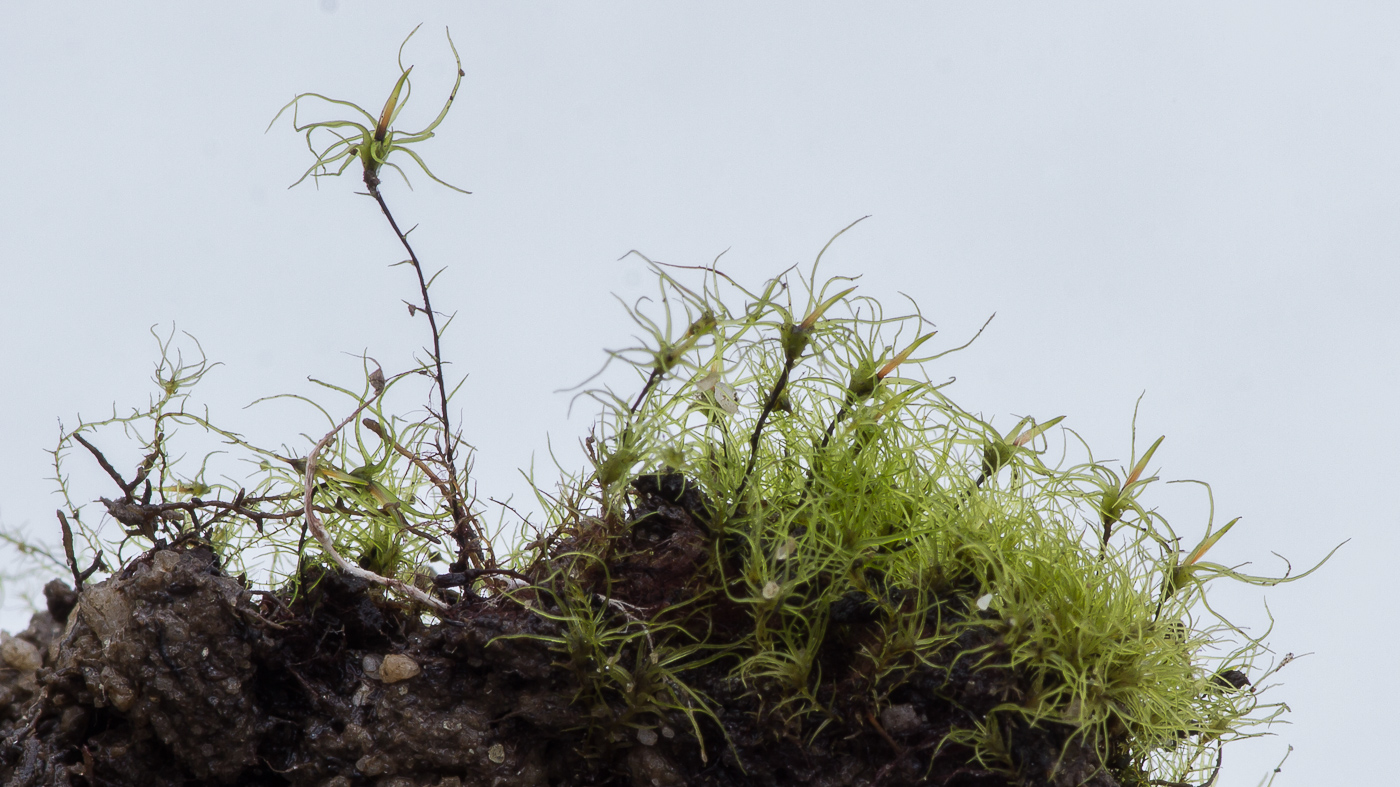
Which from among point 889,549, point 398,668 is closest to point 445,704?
point 398,668

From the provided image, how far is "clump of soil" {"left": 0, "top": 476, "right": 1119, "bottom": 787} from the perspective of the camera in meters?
0.82

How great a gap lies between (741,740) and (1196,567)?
0.46 m

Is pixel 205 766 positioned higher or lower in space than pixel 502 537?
lower

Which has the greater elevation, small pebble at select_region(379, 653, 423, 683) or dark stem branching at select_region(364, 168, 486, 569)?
dark stem branching at select_region(364, 168, 486, 569)

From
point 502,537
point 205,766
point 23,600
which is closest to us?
point 205,766

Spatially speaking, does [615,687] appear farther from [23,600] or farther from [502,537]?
[23,600]

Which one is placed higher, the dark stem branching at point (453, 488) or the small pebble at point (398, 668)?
the dark stem branching at point (453, 488)

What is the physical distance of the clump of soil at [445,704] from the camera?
822 millimetres

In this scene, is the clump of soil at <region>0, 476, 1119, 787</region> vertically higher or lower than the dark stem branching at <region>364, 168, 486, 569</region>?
lower

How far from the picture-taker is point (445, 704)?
855 mm

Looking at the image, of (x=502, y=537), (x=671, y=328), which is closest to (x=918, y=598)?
(x=671, y=328)

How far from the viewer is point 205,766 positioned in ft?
2.84

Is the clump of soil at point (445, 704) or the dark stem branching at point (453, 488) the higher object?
the dark stem branching at point (453, 488)

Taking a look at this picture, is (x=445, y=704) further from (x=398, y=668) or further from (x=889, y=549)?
(x=889, y=549)
